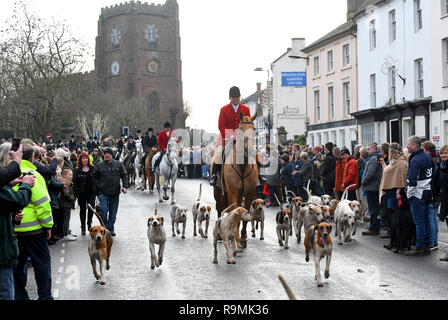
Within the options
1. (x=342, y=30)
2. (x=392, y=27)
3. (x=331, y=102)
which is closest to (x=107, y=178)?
(x=392, y=27)

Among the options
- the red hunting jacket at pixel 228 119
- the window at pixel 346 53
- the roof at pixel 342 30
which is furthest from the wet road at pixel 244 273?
the window at pixel 346 53

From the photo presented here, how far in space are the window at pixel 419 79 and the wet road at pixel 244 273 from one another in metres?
17.5

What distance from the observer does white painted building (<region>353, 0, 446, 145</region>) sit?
27.9m

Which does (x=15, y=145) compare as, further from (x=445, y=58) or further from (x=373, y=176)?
(x=445, y=58)

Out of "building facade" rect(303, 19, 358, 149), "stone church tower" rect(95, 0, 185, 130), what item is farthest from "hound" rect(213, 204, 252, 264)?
"stone church tower" rect(95, 0, 185, 130)

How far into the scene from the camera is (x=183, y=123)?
95188mm

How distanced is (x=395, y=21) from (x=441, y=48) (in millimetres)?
5737

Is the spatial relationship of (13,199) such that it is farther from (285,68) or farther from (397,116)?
(285,68)

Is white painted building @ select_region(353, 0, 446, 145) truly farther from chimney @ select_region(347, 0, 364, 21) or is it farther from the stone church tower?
the stone church tower

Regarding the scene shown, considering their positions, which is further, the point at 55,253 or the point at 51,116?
the point at 51,116

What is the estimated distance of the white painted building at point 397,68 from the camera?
1098 inches

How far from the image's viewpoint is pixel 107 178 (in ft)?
43.4

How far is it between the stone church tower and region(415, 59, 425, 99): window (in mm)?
63842
